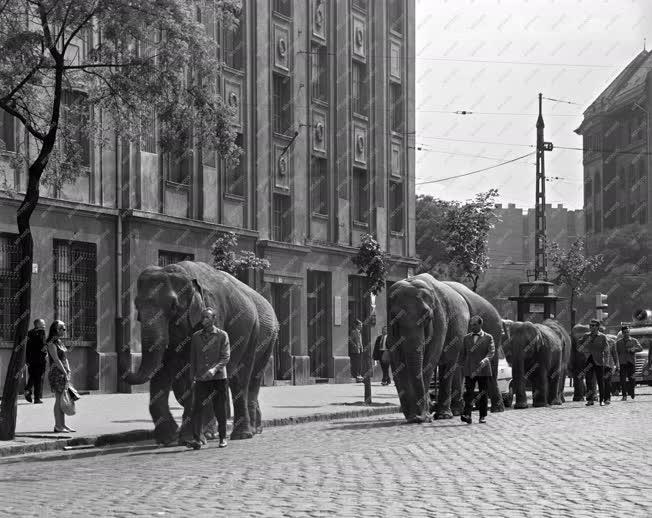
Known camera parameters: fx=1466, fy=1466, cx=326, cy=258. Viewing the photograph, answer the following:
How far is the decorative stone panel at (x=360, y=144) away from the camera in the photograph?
47.2 meters

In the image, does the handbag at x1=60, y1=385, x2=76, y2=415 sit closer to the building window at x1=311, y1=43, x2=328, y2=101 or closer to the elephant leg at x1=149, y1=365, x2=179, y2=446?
the elephant leg at x1=149, y1=365, x2=179, y2=446

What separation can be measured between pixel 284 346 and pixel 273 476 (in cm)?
2882

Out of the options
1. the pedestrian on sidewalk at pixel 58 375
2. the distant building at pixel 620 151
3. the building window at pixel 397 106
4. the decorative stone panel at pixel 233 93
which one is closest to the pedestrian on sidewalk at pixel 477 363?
the pedestrian on sidewalk at pixel 58 375

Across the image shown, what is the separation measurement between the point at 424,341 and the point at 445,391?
1593mm

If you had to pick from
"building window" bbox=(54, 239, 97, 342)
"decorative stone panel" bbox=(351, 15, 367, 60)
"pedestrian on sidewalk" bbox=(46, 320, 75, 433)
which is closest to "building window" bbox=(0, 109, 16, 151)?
"building window" bbox=(54, 239, 97, 342)

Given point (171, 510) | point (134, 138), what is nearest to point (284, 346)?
point (134, 138)

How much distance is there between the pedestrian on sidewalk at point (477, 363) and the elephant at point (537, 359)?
6.28 metres

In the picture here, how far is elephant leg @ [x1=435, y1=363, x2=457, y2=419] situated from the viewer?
2461 cm

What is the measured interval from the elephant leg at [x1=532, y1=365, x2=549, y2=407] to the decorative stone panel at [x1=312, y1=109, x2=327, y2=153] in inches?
627

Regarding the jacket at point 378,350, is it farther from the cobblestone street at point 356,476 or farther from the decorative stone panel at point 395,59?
the cobblestone street at point 356,476

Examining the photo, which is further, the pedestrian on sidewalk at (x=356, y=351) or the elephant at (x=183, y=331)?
the pedestrian on sidewalk at (x=356, y=351)

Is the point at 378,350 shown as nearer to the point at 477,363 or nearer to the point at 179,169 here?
the point at 179,169

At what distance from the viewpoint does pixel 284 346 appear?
140 ft

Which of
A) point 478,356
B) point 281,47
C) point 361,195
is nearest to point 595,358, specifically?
point 478,356
